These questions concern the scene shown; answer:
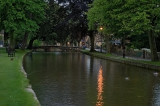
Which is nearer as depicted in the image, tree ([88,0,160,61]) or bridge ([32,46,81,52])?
tree ([88,0,160,61])

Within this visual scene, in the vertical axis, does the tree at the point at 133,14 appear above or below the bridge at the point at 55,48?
above

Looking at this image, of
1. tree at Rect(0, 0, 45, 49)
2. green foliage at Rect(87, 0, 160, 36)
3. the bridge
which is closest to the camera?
green foliage at Rect(87, 0, 160, 36)

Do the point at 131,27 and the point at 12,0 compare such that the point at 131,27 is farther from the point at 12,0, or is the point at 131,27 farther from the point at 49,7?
the point at 49,7

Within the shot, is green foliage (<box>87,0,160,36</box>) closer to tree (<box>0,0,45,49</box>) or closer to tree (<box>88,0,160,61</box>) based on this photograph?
tree (<box>88,0,160,61</box>)

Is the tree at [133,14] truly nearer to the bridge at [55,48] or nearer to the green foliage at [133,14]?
the green foliage at [133,14]

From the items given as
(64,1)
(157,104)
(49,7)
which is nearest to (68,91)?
(157,104)

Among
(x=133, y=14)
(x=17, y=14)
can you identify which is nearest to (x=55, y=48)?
(x=17, y=14)

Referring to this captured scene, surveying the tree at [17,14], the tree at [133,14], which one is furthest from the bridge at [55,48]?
the tree at [133,14]

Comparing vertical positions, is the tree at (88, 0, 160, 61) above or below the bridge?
above

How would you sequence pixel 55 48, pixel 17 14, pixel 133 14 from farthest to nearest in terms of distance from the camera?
pixel 55 48 → pixel 17 14 → pixel 133 14

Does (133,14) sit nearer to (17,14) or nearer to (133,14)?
(133,14)

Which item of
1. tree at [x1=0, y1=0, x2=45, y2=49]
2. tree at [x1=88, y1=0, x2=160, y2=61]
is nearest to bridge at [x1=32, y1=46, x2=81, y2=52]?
tree at [x1=0, y1=0, x2=45, y2=49]

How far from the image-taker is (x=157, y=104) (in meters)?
13.0

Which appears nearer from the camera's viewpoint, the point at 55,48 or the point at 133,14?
the point at 133,14
